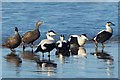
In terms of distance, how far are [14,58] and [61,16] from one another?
9.25m

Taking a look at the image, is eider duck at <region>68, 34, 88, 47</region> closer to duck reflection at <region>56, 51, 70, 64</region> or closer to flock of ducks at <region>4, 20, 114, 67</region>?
flock of ducks at <region>4, 20, 114, 67</region>

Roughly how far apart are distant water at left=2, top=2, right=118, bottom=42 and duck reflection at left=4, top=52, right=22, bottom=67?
413 cm

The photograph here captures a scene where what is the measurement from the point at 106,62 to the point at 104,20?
9085 mm

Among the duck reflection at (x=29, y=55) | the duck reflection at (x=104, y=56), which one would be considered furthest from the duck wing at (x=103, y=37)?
the duck reflection at (x=29, y=55)

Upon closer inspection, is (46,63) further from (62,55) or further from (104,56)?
(104,56)

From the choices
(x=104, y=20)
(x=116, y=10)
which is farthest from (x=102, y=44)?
(x=116, y=10)

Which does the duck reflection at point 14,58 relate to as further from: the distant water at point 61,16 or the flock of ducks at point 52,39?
the distant water at point 61,16

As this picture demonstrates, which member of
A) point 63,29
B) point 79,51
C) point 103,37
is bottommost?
point 79,51

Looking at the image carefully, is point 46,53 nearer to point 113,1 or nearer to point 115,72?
point 115,72

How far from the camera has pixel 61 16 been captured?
868 inches

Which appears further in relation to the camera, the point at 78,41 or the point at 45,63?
the point at 78,41

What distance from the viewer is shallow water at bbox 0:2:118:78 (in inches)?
427

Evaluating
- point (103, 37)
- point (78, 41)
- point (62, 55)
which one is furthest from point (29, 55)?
point (103, 37)

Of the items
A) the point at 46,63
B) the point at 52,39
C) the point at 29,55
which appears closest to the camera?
the point at 46,63
